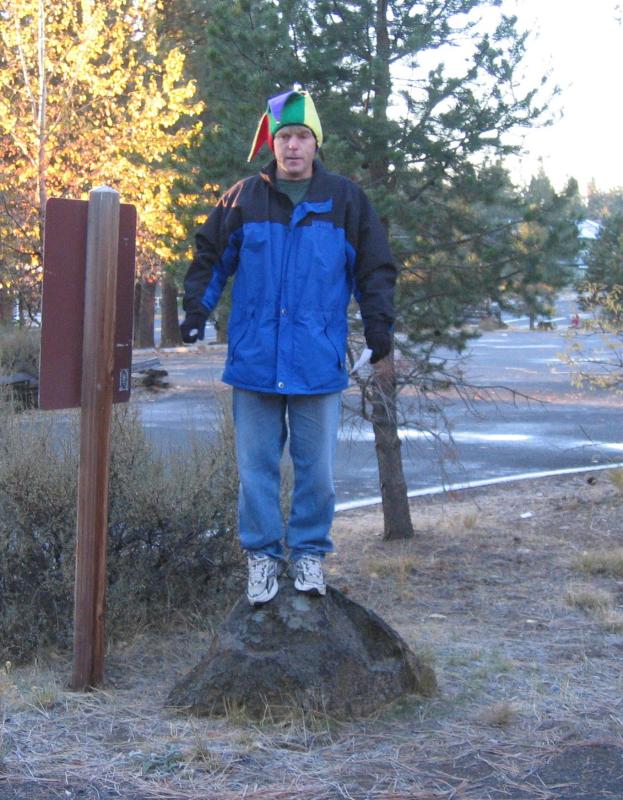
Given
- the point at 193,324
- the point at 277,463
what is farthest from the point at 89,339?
the point at 277,463

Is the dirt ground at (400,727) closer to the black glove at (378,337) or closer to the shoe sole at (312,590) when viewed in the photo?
the shoe sole at (312,590)

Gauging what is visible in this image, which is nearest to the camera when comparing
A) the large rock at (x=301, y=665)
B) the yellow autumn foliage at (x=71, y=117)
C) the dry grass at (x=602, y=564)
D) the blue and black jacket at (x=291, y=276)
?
the large rock at (x=301, y=665)

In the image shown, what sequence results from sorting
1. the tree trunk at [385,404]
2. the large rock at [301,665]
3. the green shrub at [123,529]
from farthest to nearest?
the tree trunk at [385,404], the green shrub at [123,529], the large rock at [301,665]

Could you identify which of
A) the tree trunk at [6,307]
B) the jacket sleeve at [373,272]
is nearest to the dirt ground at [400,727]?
the jacket sleeve at [373,272]

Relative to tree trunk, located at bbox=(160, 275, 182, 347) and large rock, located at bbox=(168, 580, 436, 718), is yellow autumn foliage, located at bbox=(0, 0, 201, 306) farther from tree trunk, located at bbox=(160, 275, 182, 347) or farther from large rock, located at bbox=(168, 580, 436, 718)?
tree trunk, located at bbox=(160, 275, 182, 347)

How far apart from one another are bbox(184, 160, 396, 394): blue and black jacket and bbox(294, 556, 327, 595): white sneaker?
0.67 m

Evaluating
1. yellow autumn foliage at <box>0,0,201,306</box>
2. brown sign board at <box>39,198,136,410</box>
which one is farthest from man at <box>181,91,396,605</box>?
yellow autumn foliage at <box>0,0,201,306</box>

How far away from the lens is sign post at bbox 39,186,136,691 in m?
4.12

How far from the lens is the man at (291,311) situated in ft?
13.6

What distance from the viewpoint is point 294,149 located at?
425cm

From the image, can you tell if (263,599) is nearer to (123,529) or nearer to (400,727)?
(400,727)

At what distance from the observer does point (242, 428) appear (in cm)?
432

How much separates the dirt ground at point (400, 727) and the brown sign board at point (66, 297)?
3.84ft

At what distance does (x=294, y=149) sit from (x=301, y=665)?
1.90 meters
